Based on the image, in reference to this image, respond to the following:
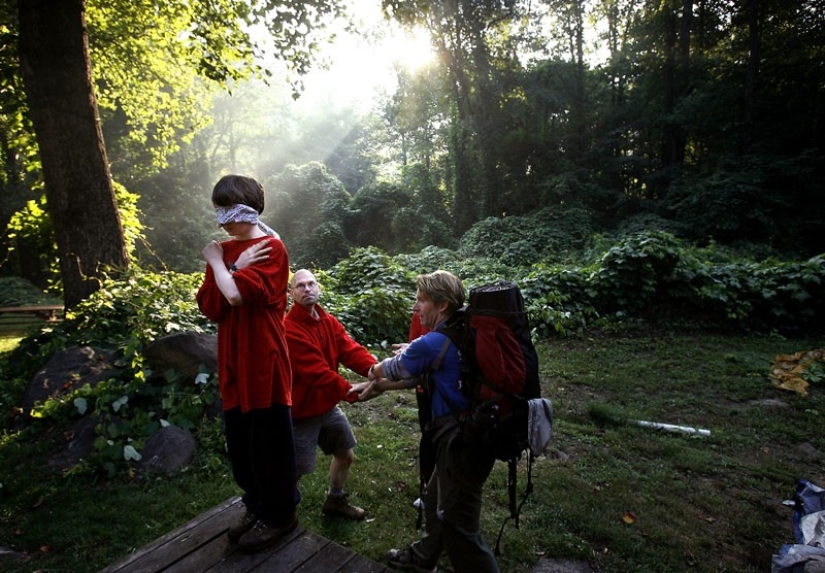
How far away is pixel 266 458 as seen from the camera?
237 centimetres

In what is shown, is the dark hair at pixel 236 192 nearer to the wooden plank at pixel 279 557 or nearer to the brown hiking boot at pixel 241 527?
the brown hiking boot at pixel 241 527

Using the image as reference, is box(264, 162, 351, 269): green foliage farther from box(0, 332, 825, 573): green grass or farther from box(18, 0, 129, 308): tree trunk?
box(0, 332, 825, 573): green grass

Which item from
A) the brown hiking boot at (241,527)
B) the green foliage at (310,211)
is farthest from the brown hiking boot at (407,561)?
the green foliage at (310,211)

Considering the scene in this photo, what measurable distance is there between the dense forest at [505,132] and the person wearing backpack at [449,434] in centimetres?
629

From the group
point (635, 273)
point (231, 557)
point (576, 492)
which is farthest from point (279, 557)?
point (635, 273)

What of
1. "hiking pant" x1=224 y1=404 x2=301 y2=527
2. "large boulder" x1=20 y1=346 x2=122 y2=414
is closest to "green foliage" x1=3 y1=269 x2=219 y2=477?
"large boulder" x1=20 y1=346 x2=122 y2=414

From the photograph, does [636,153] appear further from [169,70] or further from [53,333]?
[53,333]

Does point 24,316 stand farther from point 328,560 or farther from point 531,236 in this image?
point 531,236

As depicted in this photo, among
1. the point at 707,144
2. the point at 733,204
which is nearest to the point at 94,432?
the point at 733,204

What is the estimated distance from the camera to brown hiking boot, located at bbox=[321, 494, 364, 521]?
3.42 metres

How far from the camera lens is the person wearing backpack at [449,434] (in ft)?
7.55

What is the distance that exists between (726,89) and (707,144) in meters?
3.53

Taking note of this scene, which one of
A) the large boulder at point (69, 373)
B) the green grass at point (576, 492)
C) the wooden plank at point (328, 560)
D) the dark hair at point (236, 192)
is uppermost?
the dark hair at point (236, 192)

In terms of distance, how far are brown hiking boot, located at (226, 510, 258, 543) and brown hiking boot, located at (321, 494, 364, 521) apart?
0.95m
